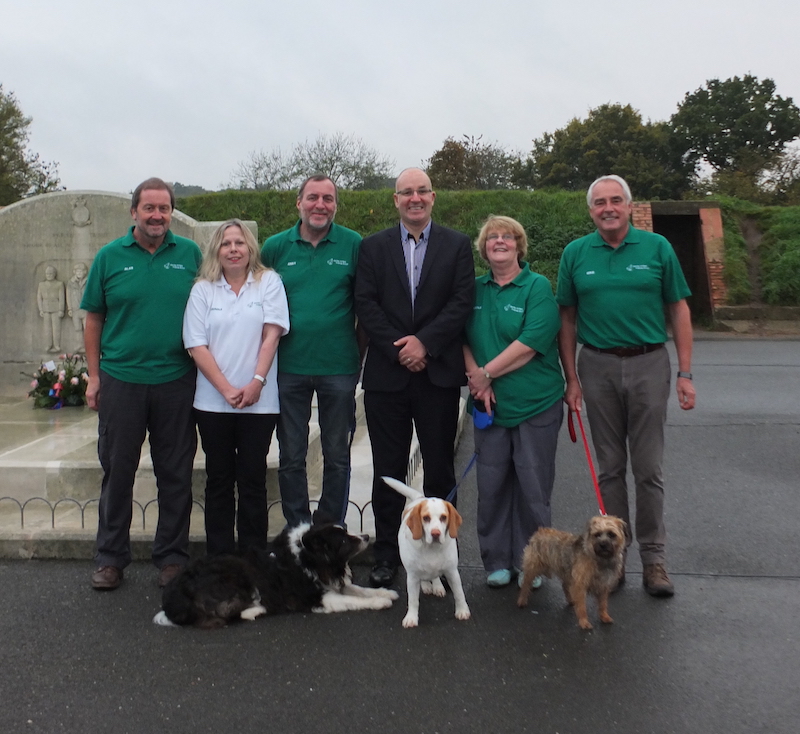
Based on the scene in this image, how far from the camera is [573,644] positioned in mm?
3658

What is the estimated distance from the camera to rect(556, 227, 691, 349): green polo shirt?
4219 mm

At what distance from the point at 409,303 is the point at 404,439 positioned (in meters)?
0.76

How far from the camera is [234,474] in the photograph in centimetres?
443

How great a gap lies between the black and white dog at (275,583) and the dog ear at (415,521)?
0.38m

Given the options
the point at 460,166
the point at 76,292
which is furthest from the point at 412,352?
the point at 460,166

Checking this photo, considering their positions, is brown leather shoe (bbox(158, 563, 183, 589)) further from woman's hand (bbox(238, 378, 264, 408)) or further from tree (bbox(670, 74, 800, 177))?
tree (bbox(670, 74, 800, 177))

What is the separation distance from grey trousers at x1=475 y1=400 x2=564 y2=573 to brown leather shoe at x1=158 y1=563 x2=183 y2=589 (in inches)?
66.1

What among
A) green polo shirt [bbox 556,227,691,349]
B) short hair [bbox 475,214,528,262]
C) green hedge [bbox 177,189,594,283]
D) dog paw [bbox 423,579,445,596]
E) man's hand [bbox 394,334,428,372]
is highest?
green hedge [bbox 177,189,594,283]

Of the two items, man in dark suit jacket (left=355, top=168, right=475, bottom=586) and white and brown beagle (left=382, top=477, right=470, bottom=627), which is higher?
man in dark suit jacket (left=355, top=168, right=475, bottom=586)

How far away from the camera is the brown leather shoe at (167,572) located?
4.34 metres

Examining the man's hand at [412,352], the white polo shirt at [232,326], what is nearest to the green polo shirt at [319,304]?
the white polo shirt at [232,326]

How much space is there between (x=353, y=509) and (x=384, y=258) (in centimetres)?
193

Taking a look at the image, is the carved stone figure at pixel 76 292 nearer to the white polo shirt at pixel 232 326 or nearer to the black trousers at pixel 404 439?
the white polo shirt at pixel 232 326

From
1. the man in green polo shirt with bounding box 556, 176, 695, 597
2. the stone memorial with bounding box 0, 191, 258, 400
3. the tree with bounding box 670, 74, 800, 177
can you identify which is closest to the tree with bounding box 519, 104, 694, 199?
the tree with bounding box 670, 74, 800, 177
